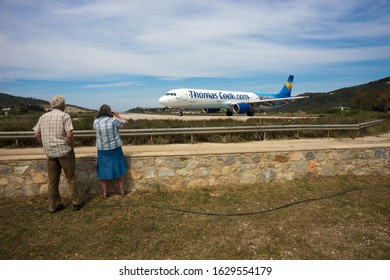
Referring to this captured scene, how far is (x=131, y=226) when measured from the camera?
4414mm

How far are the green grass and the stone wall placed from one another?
23 centimetres

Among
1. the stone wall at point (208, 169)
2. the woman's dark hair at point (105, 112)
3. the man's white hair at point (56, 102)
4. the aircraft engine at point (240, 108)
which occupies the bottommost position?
the stone wall at point (208, 169)

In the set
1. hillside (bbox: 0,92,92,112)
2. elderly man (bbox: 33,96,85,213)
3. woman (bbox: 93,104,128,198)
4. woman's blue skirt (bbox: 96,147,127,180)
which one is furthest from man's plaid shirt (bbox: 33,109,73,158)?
hillside (bbox: 0,92,92,112)

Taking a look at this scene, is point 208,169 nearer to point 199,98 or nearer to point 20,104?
point 199,98

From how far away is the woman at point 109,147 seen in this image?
199 inches

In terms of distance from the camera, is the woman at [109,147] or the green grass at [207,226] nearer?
the green grass at [207,226]

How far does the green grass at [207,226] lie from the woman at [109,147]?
548 millimetres

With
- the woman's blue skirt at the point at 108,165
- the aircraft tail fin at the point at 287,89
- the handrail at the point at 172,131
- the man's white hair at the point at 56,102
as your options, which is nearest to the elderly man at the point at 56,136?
the man's white hair at the point at 56,102

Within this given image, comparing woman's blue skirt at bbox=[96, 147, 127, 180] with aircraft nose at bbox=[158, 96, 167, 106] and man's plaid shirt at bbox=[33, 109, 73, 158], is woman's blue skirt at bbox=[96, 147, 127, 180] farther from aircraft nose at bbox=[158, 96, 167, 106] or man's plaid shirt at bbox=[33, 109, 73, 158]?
aircraft nose at bbox=[158, 96, 167, 106]

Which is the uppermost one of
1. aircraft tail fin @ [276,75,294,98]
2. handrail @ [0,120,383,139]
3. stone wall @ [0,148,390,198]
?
aircraft tail fin @ [276,75,294,98]

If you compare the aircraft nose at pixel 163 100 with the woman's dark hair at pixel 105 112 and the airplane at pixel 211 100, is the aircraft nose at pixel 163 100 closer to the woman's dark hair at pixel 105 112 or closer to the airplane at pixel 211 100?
the airplane at pixel 211 100

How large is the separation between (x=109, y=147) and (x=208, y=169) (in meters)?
2.39

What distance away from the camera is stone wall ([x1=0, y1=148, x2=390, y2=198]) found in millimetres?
5617

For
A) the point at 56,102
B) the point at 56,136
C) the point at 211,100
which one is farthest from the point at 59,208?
the point at 211,100
